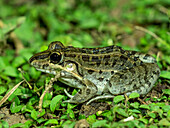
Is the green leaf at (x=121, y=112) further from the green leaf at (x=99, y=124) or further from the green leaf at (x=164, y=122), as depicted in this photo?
the green leaf at (x=164, y=122)

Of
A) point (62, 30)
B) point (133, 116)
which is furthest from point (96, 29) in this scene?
point (133, 116)

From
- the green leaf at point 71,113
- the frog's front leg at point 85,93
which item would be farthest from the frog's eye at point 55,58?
the green leaf at point 71,113

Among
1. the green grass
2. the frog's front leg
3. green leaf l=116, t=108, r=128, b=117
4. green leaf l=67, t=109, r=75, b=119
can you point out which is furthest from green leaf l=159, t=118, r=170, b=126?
green leaf l=67, t=109, r=75, b=119

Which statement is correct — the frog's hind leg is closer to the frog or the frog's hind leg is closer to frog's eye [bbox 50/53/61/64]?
the frog

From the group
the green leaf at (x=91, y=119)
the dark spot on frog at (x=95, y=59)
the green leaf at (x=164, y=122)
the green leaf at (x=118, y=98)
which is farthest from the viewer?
the dark spot on frog at (x=95, y=59)

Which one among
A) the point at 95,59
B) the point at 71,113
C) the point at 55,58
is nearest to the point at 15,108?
the point at 71,113

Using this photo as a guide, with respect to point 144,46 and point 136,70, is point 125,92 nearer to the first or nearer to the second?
point 136,70
